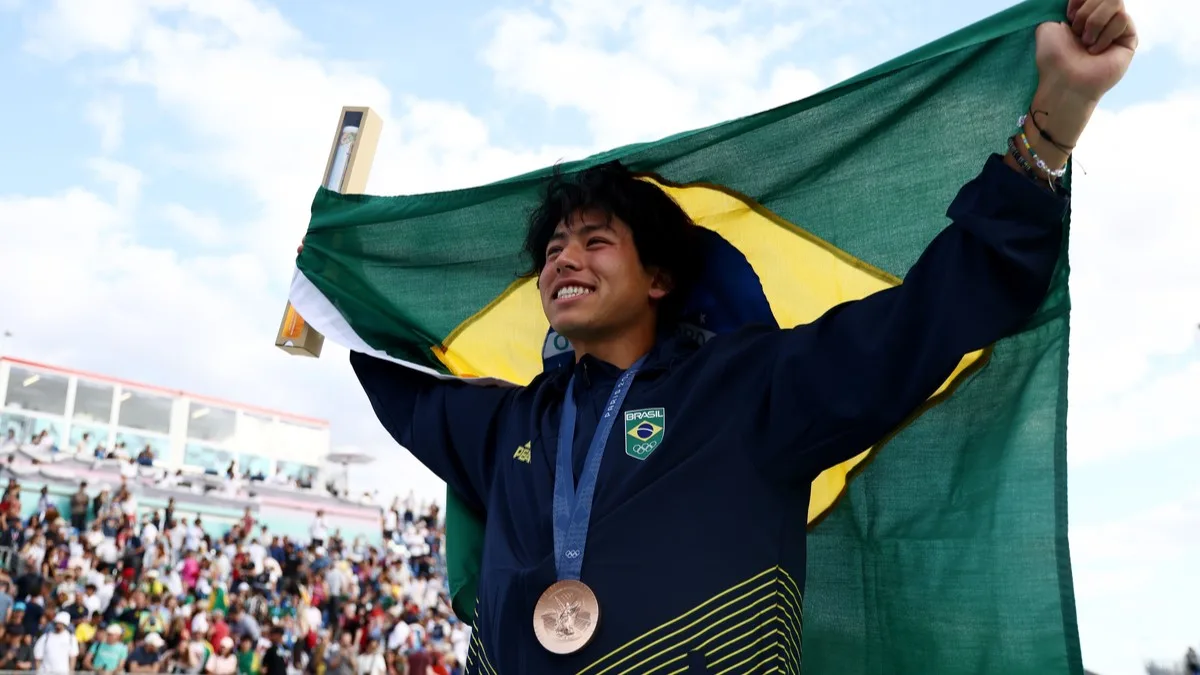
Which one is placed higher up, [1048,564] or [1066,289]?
[1066,289]

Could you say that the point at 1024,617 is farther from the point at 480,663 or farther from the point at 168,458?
the point at 168,458

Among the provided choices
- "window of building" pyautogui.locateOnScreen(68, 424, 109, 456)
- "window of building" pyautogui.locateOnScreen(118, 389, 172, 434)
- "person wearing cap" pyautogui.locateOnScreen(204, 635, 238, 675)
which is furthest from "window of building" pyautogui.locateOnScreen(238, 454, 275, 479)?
"person wearing cap" pyautogui.locateOnScreen(204, 635, 238, 675)

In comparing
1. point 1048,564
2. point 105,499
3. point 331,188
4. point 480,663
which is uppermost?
point 105,499

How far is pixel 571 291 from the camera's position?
8.42 feet

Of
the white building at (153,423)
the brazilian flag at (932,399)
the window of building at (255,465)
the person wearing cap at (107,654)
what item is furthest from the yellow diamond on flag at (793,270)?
the window of building at (255,465)

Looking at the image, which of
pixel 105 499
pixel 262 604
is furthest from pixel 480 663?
pixel 105 499

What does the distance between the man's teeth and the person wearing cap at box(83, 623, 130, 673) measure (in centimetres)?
1169

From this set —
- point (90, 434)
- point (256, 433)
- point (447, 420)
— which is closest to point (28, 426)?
point (90, 434)

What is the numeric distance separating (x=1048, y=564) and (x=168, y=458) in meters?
29.2

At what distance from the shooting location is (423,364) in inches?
134

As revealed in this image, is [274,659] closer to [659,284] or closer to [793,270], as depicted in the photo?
[659,284]

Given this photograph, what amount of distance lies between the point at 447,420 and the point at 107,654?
11305 millimetres

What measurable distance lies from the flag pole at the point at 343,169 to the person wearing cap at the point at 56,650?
10139mm

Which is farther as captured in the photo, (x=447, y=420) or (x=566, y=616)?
(x=447, y=420)
